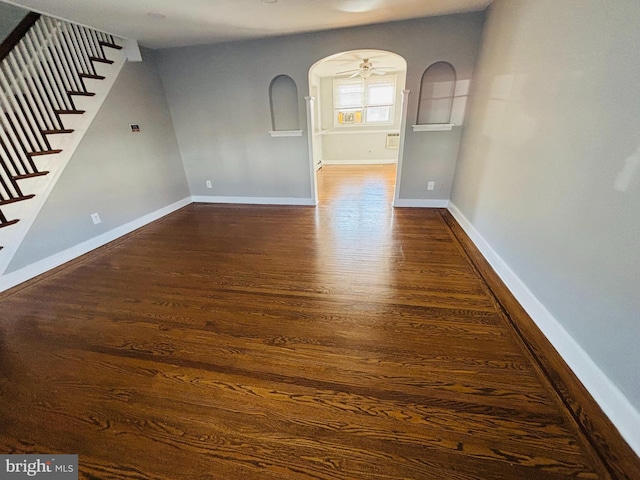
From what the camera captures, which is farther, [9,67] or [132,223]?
[132,223]

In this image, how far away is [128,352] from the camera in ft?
4.96

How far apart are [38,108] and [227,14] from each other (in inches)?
79.6

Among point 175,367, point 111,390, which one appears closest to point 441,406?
point 175,367

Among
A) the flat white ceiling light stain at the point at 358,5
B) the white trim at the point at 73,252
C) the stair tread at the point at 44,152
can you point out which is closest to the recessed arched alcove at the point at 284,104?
the flat white ceiling light stain at the point at 358,5

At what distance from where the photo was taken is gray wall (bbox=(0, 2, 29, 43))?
233 cm

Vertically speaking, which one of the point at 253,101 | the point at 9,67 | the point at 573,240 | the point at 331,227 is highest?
the point at 9,67

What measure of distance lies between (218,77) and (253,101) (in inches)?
22.7

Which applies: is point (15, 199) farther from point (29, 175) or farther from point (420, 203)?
point (420, 203)

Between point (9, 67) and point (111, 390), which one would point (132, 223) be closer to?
point (9, 67)

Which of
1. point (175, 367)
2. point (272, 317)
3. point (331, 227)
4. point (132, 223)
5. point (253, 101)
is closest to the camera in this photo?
point (175, 367)

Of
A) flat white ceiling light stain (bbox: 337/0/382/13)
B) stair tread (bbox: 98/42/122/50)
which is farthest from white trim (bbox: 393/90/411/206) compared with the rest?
stair tread (bbox: 98/42/122/50)

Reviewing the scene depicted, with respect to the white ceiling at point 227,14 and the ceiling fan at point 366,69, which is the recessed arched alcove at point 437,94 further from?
the ceiling fan at point 366,69

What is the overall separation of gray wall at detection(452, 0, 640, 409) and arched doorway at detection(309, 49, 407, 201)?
458 cm

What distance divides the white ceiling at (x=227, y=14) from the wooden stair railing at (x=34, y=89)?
0.67ft
